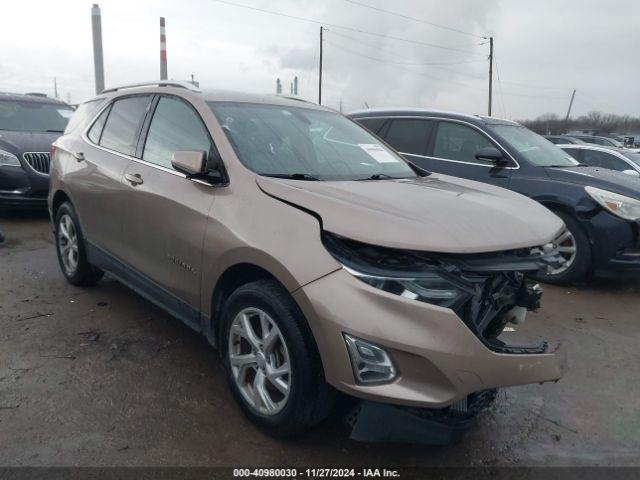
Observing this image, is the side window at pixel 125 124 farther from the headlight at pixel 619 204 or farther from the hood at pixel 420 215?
the headlight at pixel 619 204

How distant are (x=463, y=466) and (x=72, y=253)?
146 inches

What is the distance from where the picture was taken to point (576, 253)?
536cm

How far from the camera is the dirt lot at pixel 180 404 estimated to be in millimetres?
2609

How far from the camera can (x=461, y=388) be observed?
7.28ft

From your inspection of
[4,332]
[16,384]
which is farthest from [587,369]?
[4,332]

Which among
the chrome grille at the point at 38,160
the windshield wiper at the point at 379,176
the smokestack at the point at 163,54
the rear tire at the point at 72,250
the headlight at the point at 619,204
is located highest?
the smokestack at the point at 163,54

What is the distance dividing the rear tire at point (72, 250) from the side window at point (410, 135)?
149 inches

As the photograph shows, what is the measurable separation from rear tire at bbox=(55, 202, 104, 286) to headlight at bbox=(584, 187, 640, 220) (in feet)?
15.5

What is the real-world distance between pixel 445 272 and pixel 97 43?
14.9m

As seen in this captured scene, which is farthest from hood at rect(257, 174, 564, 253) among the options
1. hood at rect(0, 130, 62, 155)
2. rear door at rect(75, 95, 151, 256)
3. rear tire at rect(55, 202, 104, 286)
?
hood at rect(0, 130, 62, 155)

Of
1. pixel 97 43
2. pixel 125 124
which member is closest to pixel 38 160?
pixel 125 124

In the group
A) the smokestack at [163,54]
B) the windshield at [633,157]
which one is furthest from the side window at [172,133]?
the smokestack at [163,54]

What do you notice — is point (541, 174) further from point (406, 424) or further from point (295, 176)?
point (406, 424)

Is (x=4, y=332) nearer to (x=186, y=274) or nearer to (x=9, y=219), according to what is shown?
(x=186, y=274)
